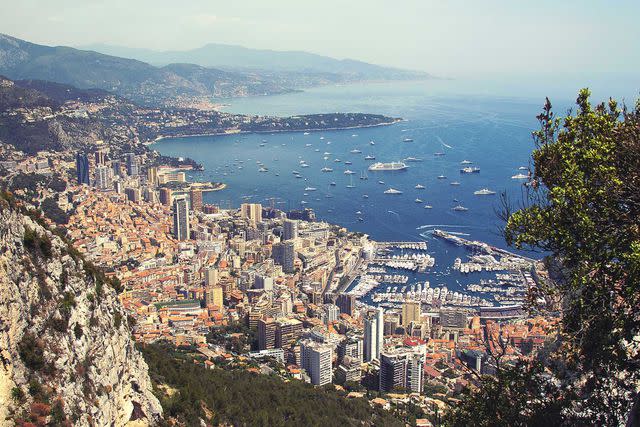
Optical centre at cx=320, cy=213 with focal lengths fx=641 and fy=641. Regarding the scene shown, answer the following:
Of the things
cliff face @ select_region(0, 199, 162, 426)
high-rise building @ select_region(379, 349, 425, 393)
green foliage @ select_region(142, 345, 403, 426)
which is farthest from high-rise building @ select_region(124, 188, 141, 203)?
cliff face @ select_region(0, 199, 162, 426)

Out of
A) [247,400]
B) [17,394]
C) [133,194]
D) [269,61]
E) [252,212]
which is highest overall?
[269,61]

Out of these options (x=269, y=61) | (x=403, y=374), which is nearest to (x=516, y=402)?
(x=403, y=374)

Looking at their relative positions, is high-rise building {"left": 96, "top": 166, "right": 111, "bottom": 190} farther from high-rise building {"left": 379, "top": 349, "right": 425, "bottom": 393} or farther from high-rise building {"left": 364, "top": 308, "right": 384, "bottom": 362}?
high-rise building {"left": 379, "top": 349, "right": 425, "bottom": 393}

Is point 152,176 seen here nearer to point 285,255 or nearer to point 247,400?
point 285,255

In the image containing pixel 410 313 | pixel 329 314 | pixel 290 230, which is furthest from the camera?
pixel 290 230

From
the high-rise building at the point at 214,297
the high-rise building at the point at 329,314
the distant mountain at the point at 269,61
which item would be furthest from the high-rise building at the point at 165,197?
the distant mountain at the point at 269,61

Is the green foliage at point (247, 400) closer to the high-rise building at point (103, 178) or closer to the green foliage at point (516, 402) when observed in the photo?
the green foliage at point (516, 402)
